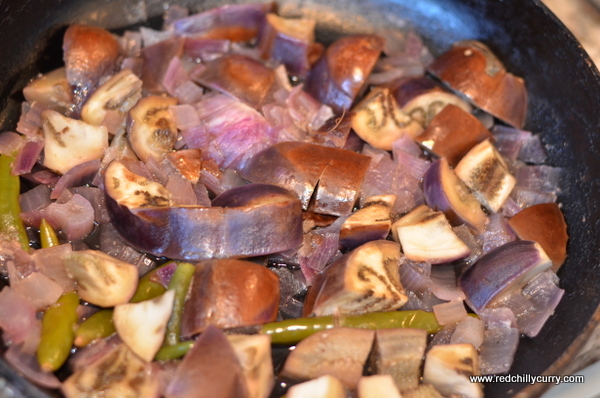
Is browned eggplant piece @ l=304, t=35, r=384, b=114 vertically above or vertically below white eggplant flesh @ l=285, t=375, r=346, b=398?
above

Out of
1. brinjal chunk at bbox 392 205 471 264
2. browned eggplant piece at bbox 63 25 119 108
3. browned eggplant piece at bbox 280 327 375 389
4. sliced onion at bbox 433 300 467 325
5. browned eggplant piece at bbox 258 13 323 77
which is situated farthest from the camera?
browned eggplant piece at bbox 258 13 323 77

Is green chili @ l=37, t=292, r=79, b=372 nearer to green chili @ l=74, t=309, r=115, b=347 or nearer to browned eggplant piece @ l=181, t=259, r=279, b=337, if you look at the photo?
green chili @ l=74, t=309, r=115, b=347

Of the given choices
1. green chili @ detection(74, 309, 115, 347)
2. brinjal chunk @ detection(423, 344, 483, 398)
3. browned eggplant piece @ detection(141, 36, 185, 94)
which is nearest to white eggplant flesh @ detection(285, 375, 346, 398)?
brinjal chunk @ detection(423, 344, 483, 398)

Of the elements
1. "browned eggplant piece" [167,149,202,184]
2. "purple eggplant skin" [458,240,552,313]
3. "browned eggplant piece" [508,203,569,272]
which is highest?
"browned eggplant piece" [508,203,569,272]

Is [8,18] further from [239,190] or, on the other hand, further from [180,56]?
[239,190]

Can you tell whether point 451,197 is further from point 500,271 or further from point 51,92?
point 51,92

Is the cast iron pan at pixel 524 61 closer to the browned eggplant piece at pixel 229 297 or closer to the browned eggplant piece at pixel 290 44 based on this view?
the browned eggplant piece at pixel 290 44

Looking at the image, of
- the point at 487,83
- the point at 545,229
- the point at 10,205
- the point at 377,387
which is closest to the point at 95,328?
the point at 10,205
